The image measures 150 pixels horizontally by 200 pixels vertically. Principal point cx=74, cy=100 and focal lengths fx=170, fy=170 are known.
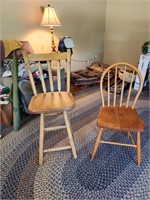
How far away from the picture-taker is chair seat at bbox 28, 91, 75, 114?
1.29 m

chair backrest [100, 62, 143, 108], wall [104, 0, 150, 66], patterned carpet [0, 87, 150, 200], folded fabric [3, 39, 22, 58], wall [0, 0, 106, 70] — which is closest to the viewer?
patterned carpet [0, 87, 150, 200]

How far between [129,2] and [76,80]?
78.2 inches

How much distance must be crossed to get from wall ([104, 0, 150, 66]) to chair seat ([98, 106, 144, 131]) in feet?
8.34

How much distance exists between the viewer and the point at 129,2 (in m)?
3.46

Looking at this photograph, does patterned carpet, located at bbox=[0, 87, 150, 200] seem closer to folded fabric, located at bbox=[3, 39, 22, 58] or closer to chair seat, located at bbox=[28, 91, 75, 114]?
chair seat, located at bbox=[28, 91, 75, 114]

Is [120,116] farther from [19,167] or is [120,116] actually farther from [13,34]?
[13,34]

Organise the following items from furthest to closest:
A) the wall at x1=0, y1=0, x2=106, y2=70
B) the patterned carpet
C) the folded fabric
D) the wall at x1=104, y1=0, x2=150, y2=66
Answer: the wall at x1=104, y1=0, x2=150, y2=66
the wall at x1=0, y1=0, x2=106, y2=70
the folded fabric
the patterned carpet

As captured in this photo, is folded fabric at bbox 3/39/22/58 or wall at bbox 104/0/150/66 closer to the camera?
folded fabric at bbox 3/39/22/58

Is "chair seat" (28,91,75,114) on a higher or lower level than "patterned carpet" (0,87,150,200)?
higher

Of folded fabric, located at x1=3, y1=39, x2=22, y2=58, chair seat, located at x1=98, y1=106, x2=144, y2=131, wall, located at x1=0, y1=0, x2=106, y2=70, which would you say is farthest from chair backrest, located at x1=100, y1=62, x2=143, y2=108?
folded fabric, located at x1=3, y1=39, x2=22, y2=58

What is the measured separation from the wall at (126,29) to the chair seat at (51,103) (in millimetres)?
2722

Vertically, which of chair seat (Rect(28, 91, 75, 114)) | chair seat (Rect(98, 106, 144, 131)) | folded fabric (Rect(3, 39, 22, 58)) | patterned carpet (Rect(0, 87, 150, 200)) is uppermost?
folded fabric (Rect(3, 39, 22, 58))

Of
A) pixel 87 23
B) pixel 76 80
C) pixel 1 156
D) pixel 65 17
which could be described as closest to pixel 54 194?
pixel 1 156

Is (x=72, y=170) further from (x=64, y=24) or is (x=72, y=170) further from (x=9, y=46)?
(x=64, y=24)
